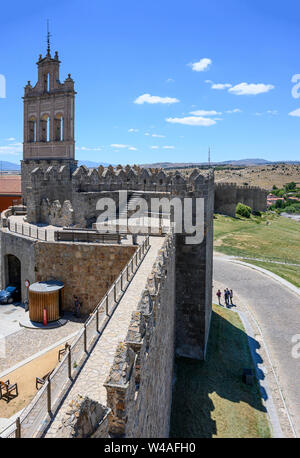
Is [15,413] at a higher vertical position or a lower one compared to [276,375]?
higher

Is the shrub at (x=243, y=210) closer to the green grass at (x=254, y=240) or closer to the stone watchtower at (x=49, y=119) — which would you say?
the green grass at (x=254, y=240)

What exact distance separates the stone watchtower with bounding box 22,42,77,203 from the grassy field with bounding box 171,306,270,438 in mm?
13869

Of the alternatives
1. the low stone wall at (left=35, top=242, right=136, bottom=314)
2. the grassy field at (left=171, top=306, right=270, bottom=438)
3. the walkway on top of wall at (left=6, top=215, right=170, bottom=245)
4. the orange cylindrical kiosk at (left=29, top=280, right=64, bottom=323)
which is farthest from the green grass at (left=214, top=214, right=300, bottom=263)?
the orange cylindrical kiosk at (left=29, top=280, right=64, bottom=323)

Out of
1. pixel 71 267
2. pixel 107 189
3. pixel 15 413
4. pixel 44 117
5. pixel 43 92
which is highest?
pixel 43 92

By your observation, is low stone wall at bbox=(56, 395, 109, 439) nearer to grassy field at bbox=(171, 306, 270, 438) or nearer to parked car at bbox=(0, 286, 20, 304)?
grassy field at bbox=(171, 306, 270, 438)

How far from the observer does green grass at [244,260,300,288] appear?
2615 centimetres

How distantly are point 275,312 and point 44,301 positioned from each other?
13.6 meters

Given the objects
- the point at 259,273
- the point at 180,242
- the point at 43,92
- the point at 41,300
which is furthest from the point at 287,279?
the point at 43,92

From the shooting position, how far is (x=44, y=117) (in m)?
23.6

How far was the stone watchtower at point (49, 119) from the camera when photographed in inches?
881

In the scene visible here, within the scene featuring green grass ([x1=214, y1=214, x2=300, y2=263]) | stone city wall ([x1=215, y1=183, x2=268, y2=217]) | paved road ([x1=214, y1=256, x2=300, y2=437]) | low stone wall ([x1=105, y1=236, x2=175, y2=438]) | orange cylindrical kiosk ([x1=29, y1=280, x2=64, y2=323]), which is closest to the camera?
low stone wall ([x1=105, y1=236, x2=175, y2=438])

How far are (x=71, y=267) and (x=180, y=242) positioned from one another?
466 centimetres
